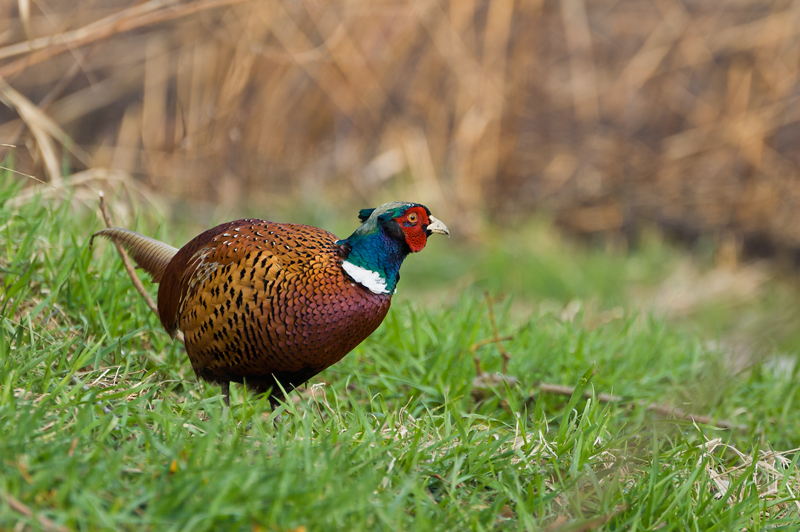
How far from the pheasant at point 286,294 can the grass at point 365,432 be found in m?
0.15

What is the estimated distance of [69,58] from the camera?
23.7 ft

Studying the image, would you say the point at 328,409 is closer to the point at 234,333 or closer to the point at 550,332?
the point at 234,333

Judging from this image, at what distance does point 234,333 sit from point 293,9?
15.8 ft

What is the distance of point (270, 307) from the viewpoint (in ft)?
7.18

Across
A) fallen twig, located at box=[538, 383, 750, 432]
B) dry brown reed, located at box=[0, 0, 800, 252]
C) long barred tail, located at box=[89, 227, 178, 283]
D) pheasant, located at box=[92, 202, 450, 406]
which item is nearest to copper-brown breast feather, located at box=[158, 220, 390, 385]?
pheasant, located at box=[92, 202, 450, 406]

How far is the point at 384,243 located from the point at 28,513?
1216 millimetres

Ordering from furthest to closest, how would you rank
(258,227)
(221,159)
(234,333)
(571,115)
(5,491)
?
1. (571,115)
2. (221,159)
3. (258,227)
4. (234,333)
5. (5,491)

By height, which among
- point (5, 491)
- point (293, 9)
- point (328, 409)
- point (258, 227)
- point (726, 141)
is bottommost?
point (726, 141)

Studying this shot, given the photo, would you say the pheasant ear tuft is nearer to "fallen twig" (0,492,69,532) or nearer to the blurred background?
"fallen twig" (0,492,69,532)

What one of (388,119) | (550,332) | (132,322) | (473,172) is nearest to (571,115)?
(473,172)

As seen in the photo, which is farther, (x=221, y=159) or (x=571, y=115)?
(x=571, y=115)

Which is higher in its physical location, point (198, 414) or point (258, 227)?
point (258, 227)

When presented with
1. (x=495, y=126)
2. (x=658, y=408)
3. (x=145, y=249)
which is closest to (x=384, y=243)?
(x=145, y=249)

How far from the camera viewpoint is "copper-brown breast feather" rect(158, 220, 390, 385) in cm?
219
